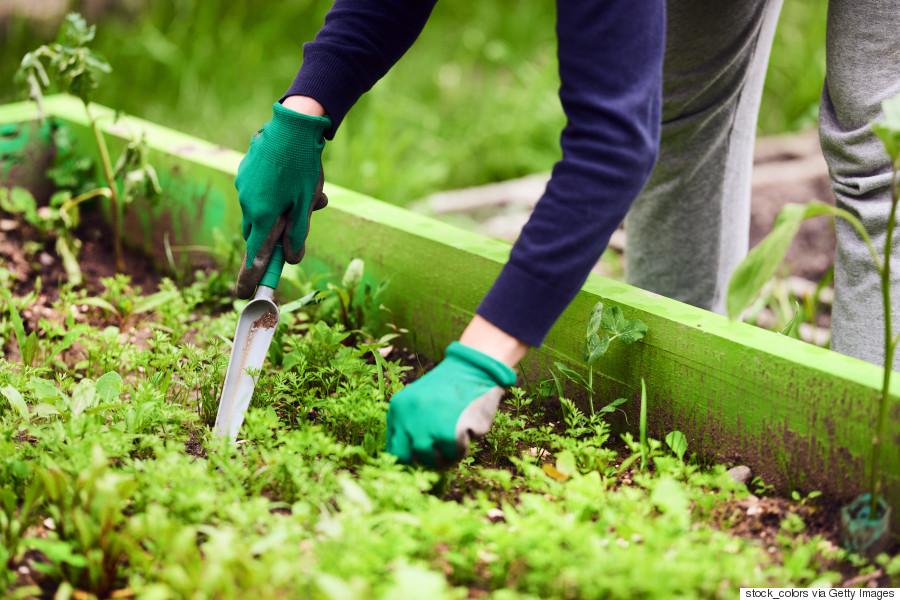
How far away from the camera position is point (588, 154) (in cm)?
118

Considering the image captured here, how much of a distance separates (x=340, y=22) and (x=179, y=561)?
1.08 metres

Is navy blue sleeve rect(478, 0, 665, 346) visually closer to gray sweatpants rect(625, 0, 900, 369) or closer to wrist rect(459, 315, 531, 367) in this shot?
wrist rect(459, 315, 531, 367)

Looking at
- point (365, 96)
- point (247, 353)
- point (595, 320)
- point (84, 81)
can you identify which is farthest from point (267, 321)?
point (365, 96)

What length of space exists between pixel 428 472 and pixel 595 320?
466 millimetres

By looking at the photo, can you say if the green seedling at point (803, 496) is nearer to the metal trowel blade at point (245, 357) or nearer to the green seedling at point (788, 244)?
the green seedling at point (788, 244)

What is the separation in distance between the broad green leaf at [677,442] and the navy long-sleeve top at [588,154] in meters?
0.38

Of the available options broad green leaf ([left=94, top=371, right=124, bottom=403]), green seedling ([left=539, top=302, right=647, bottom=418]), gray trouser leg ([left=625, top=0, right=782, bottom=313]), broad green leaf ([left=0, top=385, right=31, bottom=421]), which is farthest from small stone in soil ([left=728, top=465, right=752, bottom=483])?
broad green leaf ([left=0, top=385, right=31, bottom=421])

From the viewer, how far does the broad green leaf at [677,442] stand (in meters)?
1.41

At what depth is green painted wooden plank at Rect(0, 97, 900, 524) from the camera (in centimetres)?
127

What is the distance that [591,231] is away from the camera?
119 centimetres

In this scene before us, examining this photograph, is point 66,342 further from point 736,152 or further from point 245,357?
point 736,152

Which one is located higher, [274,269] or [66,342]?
[274,269]

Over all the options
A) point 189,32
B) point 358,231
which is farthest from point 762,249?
point 189,32

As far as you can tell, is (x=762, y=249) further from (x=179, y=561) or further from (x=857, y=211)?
(x=179, y=561)
